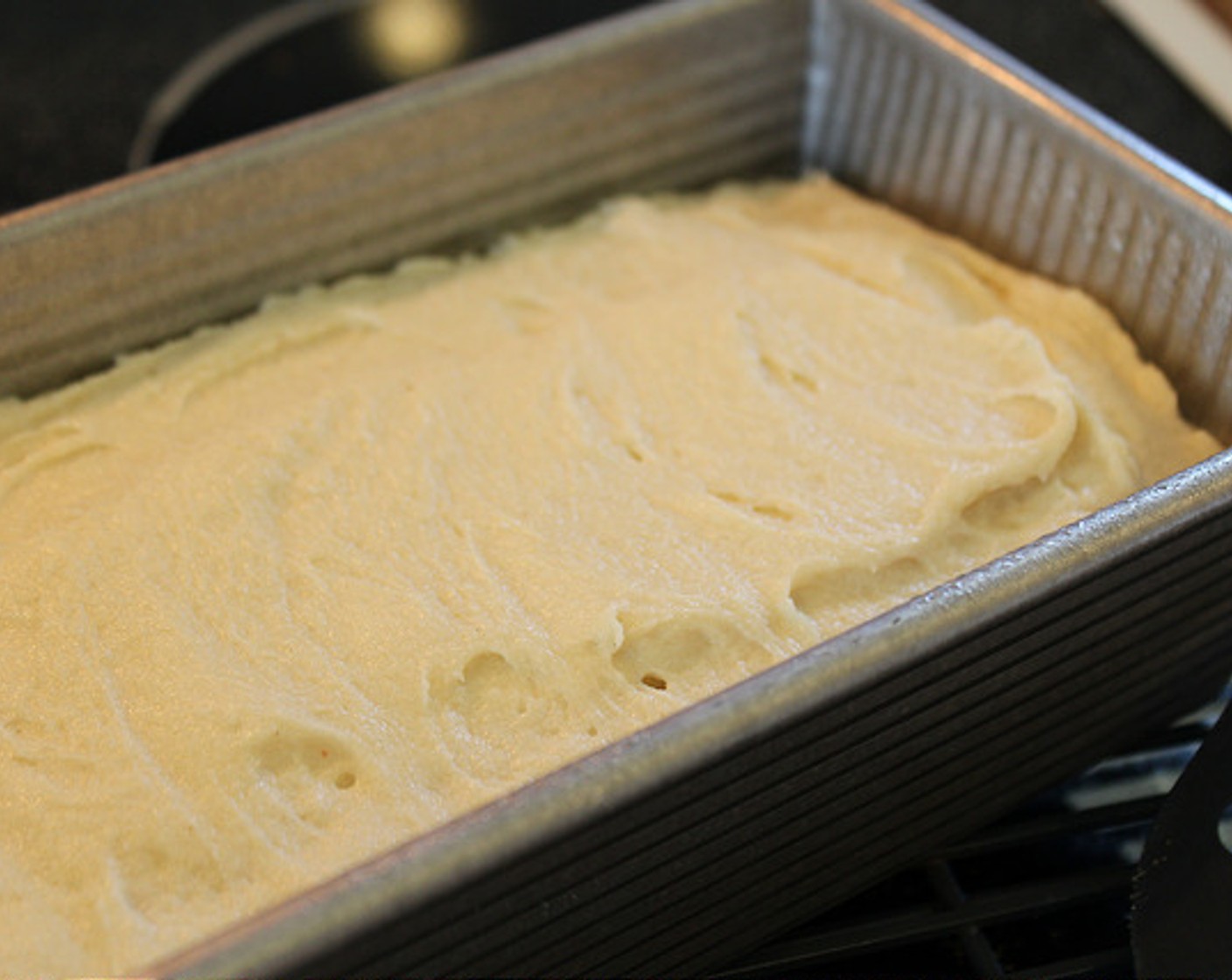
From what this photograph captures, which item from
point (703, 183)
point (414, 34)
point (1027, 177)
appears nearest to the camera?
point (1027, 177)

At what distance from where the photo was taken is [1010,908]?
1251 millimetres

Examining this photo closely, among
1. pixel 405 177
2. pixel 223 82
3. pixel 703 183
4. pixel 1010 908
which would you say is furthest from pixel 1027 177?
pixel 223 82

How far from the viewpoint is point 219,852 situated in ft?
3.58

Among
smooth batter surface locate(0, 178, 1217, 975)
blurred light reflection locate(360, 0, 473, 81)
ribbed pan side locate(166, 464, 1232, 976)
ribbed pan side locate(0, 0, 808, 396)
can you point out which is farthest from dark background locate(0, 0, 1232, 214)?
ribbed pan side locate(166, 464, 1232, 976)

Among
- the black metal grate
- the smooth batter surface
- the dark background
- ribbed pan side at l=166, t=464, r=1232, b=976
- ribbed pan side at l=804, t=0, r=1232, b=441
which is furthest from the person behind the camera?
the dark background

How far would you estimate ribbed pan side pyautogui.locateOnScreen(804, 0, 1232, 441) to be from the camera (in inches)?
58.2

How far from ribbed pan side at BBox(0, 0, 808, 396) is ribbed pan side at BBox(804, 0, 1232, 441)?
86 mm

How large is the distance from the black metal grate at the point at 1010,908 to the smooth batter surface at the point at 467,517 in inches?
10.1

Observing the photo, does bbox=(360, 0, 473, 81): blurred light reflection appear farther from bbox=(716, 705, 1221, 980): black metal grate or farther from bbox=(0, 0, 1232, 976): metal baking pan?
bbox=(716, 705, 1221, 980): black metal grate

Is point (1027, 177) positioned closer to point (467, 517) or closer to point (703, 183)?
point (703, 183)

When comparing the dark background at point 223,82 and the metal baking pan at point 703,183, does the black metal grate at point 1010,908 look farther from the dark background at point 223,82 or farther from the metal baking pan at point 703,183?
the dark background at point 223,82

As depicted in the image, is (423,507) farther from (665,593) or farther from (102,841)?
(102,841)

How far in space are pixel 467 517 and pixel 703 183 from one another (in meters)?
0.73

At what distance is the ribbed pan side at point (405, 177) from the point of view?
4.91 feet
